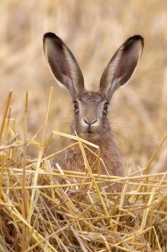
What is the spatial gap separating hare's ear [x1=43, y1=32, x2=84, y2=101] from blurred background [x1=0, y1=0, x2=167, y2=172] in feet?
4.71

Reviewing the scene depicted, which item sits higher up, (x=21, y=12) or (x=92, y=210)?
(x=21, y=12)

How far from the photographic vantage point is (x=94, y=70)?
9031 mm

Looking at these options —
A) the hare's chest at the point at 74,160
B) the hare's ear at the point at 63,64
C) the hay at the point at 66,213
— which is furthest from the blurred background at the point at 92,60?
the hay at the point at 66,213

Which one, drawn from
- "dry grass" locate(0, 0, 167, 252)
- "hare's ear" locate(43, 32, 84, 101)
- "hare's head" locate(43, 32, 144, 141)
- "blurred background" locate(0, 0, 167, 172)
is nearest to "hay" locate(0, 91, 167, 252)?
"dry grass" locate(0, 0, 167, 252)

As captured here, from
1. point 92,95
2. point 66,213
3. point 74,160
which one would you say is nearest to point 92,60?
point 92,95

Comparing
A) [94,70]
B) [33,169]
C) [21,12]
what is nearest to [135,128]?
[94,70]

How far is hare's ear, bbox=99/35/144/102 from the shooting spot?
616 cm

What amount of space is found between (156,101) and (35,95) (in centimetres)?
147

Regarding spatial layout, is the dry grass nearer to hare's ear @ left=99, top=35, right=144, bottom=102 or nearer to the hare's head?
the hare's head

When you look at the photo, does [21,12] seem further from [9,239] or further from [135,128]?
[9,239]

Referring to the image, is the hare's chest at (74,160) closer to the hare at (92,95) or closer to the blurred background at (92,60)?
the hare at (92,95)

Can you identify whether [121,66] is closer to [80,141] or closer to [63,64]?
[63,64]

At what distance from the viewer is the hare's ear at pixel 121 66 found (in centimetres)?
616

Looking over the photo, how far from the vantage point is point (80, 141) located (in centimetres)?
460
